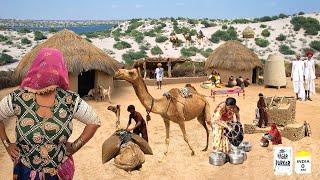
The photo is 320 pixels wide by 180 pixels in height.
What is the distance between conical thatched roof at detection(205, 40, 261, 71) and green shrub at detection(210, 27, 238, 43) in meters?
27.8

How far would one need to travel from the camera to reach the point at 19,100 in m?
3.77

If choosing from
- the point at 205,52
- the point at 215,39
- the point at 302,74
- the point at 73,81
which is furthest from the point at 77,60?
the point at 215,39

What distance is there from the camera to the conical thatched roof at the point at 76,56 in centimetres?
1858

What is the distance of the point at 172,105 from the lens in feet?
34.1

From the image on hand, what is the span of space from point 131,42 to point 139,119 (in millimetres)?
42120

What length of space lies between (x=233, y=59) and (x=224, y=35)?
30412 millimetres

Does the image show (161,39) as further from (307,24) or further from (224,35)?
(307,24)

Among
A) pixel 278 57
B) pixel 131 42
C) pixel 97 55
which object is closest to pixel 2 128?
pixel 97 55

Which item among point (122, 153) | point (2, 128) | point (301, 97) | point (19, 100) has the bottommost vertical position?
point (301, 97)

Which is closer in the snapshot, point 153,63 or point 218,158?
point 218,158

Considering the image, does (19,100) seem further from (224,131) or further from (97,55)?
(97,55)

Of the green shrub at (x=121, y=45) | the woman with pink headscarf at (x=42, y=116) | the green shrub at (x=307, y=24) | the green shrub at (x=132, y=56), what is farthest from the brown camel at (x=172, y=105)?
the green shrub at (x=307, y=24)

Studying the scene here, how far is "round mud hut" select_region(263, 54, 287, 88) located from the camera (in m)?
23.2

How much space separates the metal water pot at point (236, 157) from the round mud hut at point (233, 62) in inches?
581
